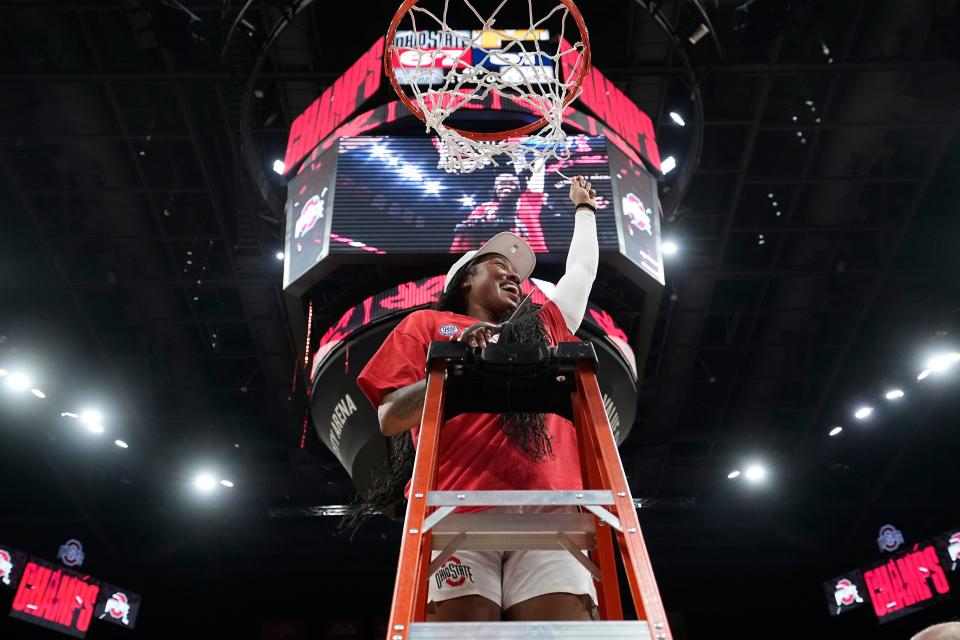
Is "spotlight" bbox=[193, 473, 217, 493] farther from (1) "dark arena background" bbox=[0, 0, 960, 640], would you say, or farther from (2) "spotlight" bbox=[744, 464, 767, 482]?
(2) "spotlight" bbox=[744, 464, 767, 482]

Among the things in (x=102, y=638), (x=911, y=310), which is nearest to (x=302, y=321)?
(x=911, y=310)

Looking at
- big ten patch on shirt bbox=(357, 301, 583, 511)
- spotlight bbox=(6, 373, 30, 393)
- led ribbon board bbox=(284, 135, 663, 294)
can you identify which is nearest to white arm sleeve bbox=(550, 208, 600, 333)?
big ten patch on shirt bbox=(357, 301, 583, 511)

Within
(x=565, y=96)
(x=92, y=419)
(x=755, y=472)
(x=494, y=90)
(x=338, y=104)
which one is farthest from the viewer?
(x=755, y=472)

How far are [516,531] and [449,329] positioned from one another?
0.98 metres

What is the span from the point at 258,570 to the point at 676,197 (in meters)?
13.0

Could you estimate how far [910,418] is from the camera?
1358 cm

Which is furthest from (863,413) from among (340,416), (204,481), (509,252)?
(509,252)

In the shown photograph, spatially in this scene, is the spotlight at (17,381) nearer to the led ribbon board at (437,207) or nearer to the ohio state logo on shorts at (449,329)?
the led ribbon board at (437,207)

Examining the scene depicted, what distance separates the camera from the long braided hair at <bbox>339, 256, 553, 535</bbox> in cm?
241

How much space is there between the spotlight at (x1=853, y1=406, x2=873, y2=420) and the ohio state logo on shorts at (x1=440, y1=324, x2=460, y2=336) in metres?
11.9

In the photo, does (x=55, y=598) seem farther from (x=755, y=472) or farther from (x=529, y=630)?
(x=529, y=630)

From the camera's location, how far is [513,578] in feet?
7.38

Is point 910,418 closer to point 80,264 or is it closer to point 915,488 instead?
point 915,488

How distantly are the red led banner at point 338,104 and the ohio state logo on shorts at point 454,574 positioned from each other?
18.0ft
